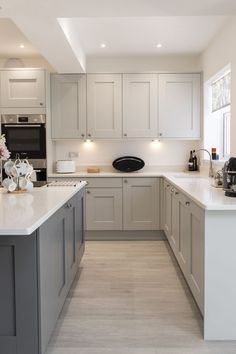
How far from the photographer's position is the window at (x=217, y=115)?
4.27 metres

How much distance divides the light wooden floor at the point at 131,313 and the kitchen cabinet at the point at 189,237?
0.20m

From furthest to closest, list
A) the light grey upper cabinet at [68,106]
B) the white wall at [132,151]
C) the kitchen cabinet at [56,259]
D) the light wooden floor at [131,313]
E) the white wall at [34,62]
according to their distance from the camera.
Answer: the white wall at [132,151] → the white wall at [34,62] → the light grey upper cabinet at [68,106] → the light wooden floor at [131,313] → the kitchen cabinet at [56,259]

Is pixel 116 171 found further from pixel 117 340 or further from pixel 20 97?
pixel 117 340

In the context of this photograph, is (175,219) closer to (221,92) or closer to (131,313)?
(131,313)

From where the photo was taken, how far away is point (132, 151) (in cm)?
541

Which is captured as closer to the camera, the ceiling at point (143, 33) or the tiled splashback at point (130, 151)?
the ceiling at point (143, 33)

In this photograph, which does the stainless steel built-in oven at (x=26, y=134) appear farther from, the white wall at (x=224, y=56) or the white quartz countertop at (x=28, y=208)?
the white wall at (x=224, y=56)

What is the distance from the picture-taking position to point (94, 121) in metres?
5.02

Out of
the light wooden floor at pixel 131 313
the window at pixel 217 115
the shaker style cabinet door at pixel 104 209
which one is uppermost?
the window at pixel 217 115

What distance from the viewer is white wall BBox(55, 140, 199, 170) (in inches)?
213

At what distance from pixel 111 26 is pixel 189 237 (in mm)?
2456

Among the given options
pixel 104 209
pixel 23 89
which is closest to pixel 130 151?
pixel 104 209

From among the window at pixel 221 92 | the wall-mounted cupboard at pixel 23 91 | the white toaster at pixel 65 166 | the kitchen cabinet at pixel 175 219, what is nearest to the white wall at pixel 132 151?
the white toaster at pixel 65 166

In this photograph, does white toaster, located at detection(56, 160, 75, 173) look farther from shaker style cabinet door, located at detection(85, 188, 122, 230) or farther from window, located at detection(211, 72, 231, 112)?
window, located at detection(211, 72, 231, 112)
